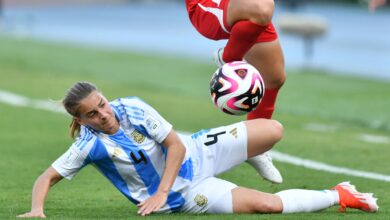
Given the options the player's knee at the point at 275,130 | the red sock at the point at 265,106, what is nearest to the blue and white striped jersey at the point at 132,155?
the player's knee at the point at 275,130

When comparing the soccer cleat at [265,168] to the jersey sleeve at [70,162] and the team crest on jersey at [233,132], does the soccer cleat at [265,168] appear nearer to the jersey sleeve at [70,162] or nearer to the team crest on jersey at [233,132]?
the team crest on jersey at [233,132]

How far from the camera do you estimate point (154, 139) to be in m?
6.44

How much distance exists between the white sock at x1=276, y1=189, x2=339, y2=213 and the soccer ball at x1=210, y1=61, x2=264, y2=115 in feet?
2.18

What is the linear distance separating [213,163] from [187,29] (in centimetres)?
2520

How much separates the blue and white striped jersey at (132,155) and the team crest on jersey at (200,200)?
0.09 m

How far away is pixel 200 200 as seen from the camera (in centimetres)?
641

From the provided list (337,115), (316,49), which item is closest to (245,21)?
(337,115)

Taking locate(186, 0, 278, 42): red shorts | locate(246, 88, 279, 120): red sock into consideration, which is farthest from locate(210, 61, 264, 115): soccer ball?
locate(246, 88, 279, 120): red sock

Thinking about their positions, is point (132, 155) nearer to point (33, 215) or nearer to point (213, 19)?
point (33, 215)

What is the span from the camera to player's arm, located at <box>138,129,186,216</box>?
6262 mm

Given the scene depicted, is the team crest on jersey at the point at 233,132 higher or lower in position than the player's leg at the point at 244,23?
lower

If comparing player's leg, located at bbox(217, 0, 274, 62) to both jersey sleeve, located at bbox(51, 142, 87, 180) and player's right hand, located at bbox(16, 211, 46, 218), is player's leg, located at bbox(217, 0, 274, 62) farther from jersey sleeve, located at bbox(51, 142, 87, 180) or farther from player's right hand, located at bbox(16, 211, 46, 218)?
player's right hand, located at bbox(16, 211, 46, 218)

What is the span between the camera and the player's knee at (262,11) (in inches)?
262

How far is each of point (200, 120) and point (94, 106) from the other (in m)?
5.84
